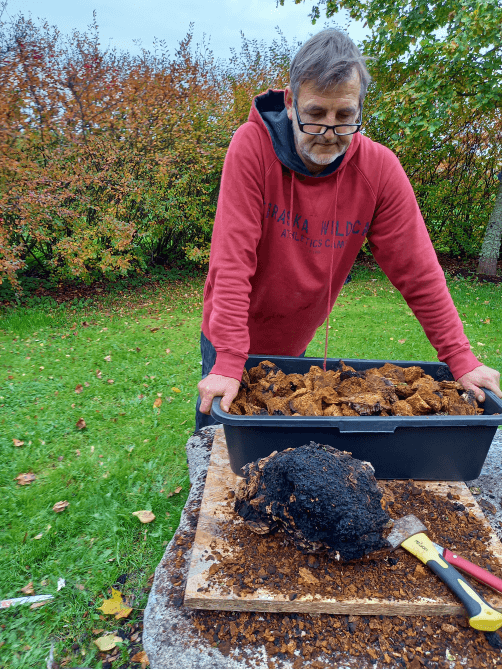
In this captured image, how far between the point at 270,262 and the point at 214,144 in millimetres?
5252

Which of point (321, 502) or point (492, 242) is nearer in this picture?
point (321, 502)

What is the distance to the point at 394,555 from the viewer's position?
1.22m

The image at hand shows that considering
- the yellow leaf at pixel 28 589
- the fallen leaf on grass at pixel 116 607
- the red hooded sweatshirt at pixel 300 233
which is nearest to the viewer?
the red hooded sweatshirt at pixel 300 233

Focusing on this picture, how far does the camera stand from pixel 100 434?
10.8 feet

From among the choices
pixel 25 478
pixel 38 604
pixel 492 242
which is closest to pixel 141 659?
pixel 38 604

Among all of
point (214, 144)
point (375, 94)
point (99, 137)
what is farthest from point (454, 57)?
point (99, 137)

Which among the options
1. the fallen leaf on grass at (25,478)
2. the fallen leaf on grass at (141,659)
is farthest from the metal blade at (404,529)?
the fallen leaf on grass at (25,478)

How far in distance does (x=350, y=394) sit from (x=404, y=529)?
460 mm

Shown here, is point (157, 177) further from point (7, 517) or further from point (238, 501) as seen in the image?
point (238, 501)

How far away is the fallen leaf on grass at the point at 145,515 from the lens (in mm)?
2377

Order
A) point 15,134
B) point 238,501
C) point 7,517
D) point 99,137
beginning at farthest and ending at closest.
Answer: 1. point 99,137
2. point 15,134
3. point 7,517
4. point 238,501

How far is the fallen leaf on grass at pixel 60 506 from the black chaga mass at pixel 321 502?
171cm

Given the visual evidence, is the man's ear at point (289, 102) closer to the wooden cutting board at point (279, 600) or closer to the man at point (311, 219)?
the man at point (311, 219)

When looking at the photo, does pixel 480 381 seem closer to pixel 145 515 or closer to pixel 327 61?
pixel 327 61
